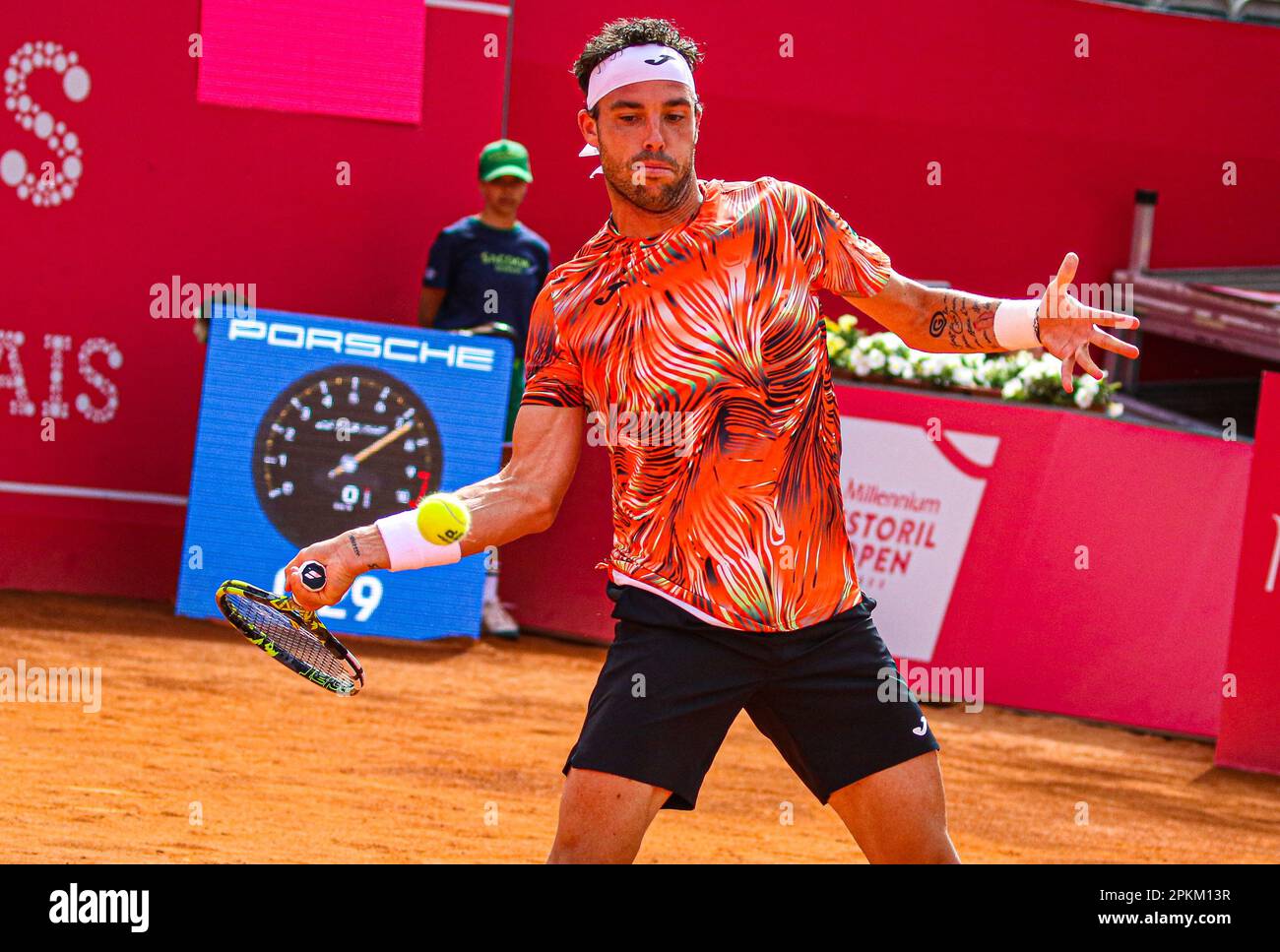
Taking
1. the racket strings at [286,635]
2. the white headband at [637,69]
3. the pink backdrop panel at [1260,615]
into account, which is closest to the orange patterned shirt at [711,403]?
the white headband at [637,69]

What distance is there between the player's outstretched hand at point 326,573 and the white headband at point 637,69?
1.05 m

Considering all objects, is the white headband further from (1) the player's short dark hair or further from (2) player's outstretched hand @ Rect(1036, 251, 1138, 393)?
(2) player's outstretched hand @ Rect(1036, 251, 1138, 393)

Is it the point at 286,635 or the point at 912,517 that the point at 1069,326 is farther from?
the point at 912,517

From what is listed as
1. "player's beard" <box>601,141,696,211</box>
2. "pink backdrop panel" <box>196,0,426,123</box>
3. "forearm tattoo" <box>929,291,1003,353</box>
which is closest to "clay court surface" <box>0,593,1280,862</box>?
"forearm tattoo" <box>929,291,1003,353</box>

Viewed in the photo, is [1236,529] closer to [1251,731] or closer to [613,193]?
[1251,731]

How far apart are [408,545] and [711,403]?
71 cm

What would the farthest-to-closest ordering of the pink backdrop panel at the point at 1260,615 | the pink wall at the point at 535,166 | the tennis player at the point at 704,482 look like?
the pink wall at the point at 535,166 → the pink backdrop panel at the point at 1260,615 → the tennis player at the point at 704,482

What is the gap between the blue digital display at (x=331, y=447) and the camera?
9.25m

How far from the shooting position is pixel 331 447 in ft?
30.4

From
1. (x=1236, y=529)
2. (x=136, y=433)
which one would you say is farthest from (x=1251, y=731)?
(x=136, y=433)

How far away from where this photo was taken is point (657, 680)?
3.55 metres

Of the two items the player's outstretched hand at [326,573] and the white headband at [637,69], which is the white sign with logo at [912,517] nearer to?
the white headband at [637,69]

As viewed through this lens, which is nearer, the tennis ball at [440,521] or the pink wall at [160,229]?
the tennis ball at [440,521]

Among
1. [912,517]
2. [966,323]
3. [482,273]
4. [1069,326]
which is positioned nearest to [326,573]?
[966,323]
